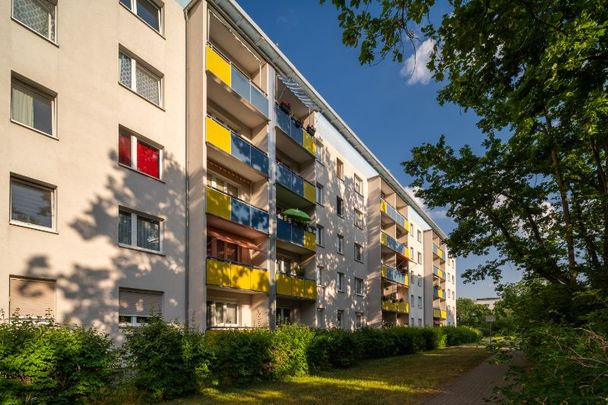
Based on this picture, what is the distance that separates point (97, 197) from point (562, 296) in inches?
531

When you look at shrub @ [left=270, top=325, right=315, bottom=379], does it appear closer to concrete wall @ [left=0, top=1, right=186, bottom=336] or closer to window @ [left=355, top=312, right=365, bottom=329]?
concrete wall @ [left=0, top=1, right=186, bottom=336]

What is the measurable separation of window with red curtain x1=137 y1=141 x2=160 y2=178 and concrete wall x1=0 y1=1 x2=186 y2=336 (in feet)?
1.02

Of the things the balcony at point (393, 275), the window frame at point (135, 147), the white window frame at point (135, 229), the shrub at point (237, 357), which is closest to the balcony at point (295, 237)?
the white window frame at point (135, 229)

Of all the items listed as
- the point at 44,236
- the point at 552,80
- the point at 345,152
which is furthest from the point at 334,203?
the point at 552,80

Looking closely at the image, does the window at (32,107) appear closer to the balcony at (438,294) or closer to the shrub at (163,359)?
the shrub at (163,359)

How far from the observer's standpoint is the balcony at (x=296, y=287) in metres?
21.6

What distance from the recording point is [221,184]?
2008 cm

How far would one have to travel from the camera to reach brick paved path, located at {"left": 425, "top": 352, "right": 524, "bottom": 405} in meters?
11.2

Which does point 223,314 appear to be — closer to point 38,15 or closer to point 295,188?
point 295,188

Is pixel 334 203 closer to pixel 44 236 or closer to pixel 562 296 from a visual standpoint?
pixel 562 296

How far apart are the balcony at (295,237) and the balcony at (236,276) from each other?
2.61 meters

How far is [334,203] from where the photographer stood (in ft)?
99.5

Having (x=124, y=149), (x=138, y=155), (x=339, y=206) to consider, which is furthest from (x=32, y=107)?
(x=339, y=206)

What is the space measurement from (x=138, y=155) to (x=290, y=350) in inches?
314
